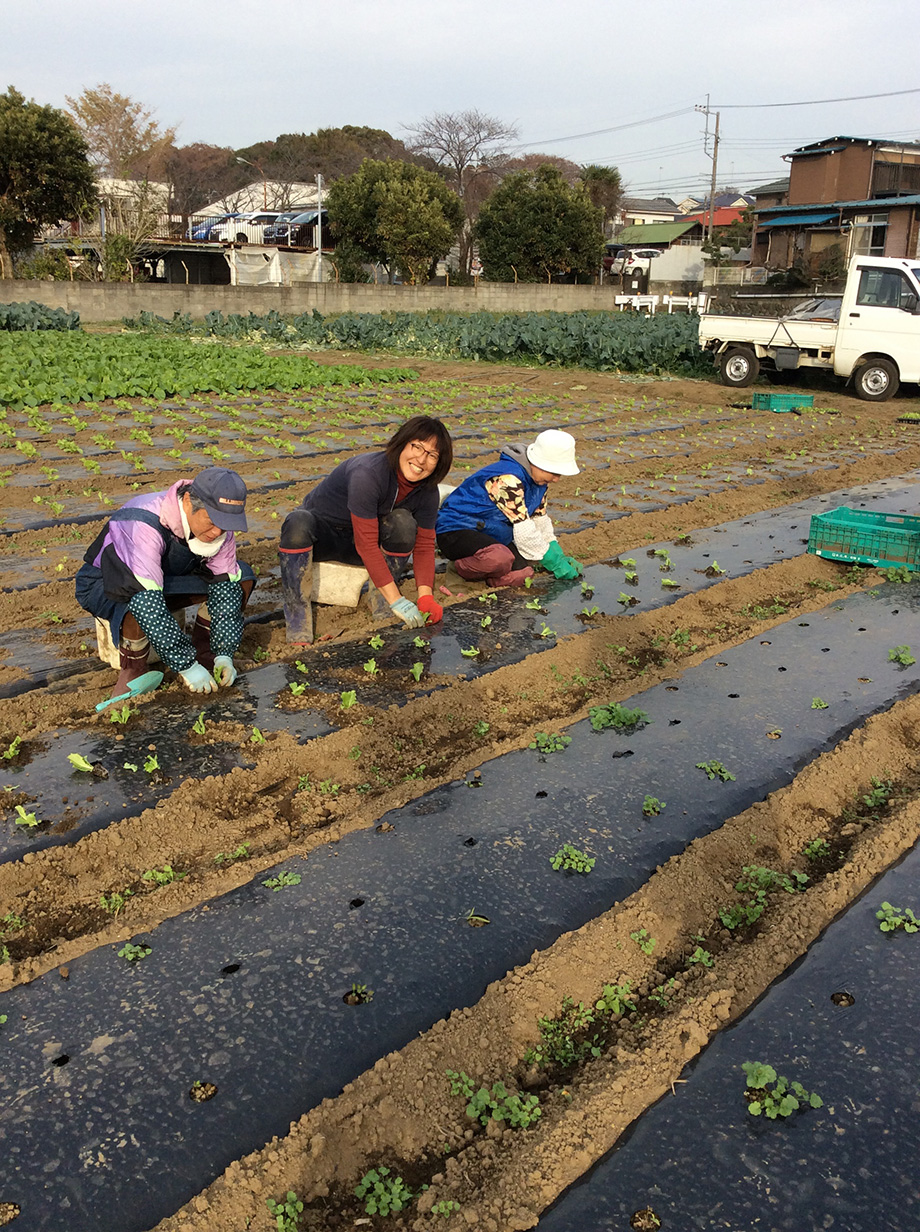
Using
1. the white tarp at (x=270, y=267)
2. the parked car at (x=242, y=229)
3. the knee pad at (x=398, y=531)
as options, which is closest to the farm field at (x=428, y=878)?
the knee pad at (x=398, y=531)

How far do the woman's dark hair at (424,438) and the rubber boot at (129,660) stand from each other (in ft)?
4.32

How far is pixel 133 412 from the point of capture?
11.2 m

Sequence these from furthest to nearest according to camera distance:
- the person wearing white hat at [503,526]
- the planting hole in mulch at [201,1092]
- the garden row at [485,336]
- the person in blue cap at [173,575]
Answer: the garden row at [485,336] → the person wearing white hat at [503,526] → the person in blue cap at [173,575] → the planting hole in mulch at [201,1092]

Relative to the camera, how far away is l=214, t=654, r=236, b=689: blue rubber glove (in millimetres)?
3934

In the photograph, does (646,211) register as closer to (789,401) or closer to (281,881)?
(789,401)

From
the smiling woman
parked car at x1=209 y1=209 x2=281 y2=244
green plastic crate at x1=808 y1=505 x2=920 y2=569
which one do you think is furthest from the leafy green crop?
parked car at x1=209 y1=209 x2=281 y2=244

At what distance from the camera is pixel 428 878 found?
2.77m

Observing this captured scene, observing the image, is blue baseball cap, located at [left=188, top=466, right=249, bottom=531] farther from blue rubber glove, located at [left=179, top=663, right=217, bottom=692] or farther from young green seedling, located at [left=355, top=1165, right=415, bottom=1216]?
young green seedling, located at [left=355, top=1165, right=415, bottom=1216]

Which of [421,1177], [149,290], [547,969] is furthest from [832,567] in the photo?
[149,290]

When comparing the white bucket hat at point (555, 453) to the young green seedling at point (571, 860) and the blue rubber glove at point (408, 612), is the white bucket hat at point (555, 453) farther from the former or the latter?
the young green seedling at point (571, 860)

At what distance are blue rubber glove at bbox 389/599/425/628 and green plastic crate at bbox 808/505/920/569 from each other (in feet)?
9.98

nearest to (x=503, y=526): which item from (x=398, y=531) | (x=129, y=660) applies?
A: (x=398, y=531)

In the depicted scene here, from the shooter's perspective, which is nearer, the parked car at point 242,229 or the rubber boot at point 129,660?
the rubber boot at point 129,660

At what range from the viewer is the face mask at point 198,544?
359 centimetres
